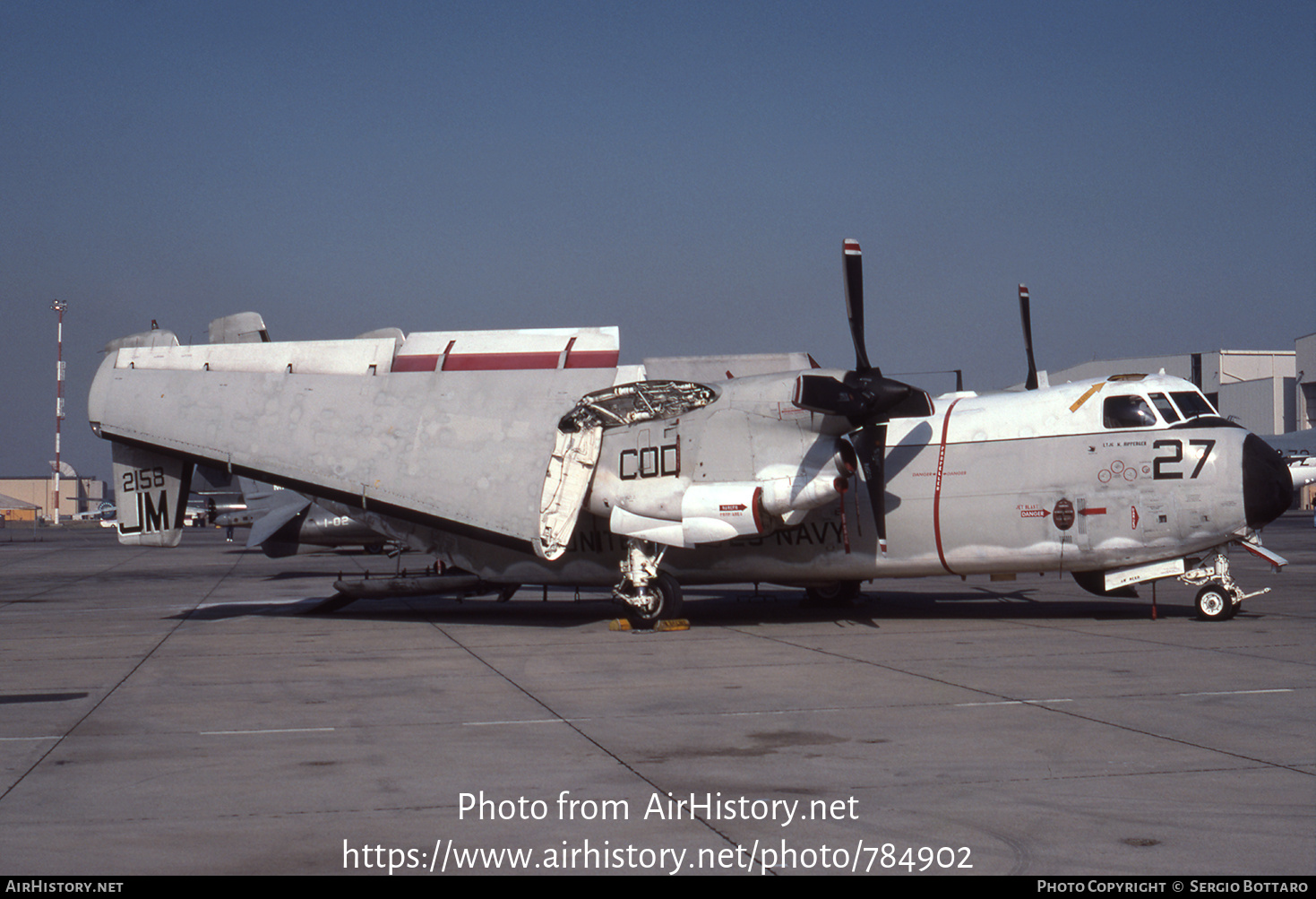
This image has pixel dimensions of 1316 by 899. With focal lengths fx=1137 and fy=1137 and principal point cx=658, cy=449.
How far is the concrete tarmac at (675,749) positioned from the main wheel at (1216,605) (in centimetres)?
22

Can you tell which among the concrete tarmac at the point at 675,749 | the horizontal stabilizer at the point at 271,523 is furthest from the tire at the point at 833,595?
the horizontal stabilizer at the point at 271,523

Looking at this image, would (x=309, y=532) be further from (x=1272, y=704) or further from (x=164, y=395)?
(x=1272, y=704)

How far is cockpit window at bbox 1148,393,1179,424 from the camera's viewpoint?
62.4 ft

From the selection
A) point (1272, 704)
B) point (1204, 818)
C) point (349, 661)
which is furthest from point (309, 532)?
point (1204, 818)

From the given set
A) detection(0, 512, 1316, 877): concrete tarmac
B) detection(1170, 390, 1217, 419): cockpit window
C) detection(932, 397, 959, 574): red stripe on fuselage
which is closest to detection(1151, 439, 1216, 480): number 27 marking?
detection(1170, 390, 1217, 419): cockpit window

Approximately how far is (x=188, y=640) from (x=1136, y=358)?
3951 inches

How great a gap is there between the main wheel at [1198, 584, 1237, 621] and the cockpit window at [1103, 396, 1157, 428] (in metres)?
3.02

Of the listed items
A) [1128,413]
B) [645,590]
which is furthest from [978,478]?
[645,590]

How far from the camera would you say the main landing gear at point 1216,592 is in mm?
19000

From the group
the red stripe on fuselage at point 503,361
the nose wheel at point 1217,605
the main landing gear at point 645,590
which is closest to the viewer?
the nose wheel at point 1217,605

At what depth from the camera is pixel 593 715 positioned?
11766mm

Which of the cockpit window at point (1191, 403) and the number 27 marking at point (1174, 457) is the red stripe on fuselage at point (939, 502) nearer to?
the number 27 marking at point (1174, 457)

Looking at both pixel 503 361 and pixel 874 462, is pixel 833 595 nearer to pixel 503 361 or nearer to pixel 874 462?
pixel 874 462

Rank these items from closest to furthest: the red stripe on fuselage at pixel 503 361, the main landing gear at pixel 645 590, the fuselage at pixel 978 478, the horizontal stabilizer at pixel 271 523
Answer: the fuselage at pixel 978 478 → the main landing gear at pixel 645 590 → the red stripe on fuselage at pixel 503 361 → the horizontal stabilizer at pixel 271 523
